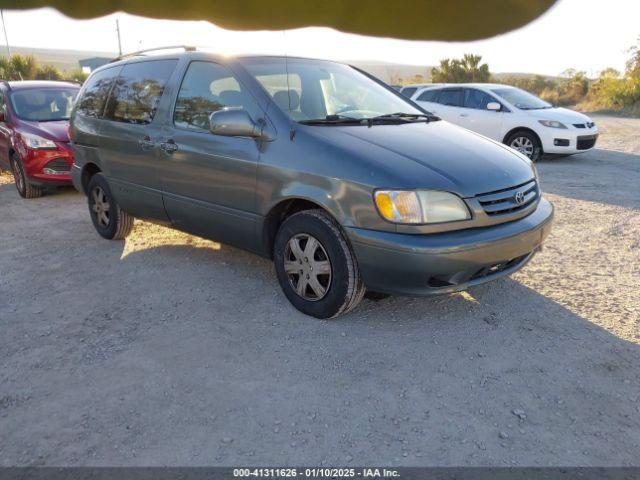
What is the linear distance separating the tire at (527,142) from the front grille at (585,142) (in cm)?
67

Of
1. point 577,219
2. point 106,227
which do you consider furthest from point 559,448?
point 106,227

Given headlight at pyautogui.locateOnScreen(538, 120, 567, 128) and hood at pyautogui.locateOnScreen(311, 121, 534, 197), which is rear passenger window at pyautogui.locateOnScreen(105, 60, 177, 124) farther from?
headlight at pyautogui.locateOnScreen(538, 120, 567, 128)

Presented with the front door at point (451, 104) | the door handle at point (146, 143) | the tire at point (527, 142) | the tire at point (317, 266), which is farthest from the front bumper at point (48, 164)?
the tire at point (527, 142)

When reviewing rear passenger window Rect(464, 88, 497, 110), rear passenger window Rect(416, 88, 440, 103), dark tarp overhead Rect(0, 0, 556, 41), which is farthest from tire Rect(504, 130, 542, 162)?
dark tarp overhead Rect(0, 0, 556, 41)

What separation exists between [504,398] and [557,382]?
→ 1.13 ft

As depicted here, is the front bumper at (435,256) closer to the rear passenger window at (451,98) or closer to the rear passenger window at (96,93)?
the rear passenger window at (96,93)

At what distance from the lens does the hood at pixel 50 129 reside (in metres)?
7.28

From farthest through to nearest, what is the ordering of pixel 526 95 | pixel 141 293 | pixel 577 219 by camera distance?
pixel 526 95 → pixel 577 219 → pixel 141 293

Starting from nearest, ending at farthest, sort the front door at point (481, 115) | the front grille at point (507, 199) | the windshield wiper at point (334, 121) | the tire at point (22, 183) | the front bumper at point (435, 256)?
the front bumper at point (435, 256) → the front grille at point (507, 199) → the windshield wiper at point (334, 121) → the tire at point (22, 183) → the front door at point (481, 115)

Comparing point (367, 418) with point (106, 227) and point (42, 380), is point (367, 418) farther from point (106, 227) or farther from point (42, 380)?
point (106, 227)

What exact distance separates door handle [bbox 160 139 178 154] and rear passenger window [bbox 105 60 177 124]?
308 millimetres

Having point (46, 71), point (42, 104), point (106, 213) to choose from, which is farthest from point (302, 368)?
point (42, 104)

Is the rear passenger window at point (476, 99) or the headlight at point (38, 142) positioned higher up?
the rear passenger window at point (476, 99)

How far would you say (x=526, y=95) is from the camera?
10.8 metres
